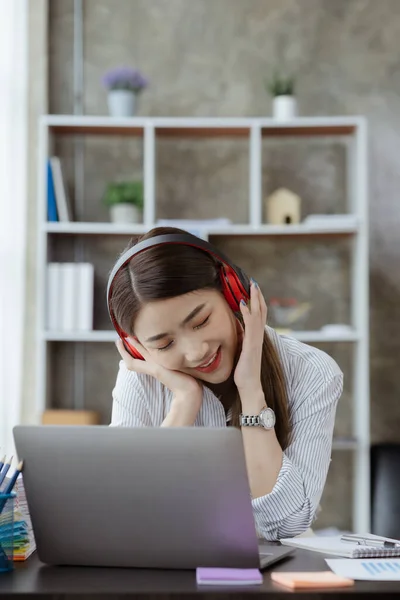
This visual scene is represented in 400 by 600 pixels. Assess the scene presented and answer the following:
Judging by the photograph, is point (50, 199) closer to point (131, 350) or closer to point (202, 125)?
point (202, 125)

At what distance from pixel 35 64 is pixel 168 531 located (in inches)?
121

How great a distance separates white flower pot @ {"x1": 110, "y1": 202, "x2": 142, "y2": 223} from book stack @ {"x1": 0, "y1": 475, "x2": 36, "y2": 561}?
241cm

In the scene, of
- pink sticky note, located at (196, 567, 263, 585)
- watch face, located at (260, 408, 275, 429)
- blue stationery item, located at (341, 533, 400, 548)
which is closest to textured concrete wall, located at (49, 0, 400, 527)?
watch face, located at (260, 408, 275, 429)

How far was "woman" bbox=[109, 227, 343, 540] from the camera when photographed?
1.61 m

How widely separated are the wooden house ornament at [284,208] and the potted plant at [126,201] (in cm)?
57

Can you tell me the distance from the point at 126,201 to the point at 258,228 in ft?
1.89

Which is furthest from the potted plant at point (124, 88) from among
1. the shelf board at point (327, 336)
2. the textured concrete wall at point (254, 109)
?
the shelf board at point (327, 336)

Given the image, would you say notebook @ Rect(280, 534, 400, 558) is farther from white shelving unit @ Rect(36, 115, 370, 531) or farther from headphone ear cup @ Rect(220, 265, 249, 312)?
→ white shelving unit @ Rect(36, 115, 370, 531)

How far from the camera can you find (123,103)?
12.1ft

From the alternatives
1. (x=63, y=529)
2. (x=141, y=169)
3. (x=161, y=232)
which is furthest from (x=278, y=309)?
(x=63, y=529)

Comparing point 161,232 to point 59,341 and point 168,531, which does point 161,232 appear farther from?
point 59,341

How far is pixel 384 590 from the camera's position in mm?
1002

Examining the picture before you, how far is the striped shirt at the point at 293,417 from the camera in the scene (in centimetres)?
161

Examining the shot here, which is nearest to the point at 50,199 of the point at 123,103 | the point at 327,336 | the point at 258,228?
the point at 123,103
